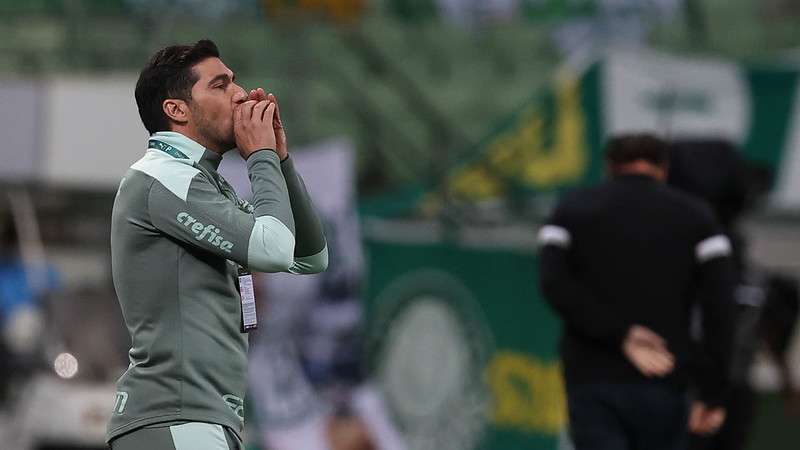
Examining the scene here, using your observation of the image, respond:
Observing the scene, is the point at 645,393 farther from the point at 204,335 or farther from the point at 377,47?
the point at 377,47

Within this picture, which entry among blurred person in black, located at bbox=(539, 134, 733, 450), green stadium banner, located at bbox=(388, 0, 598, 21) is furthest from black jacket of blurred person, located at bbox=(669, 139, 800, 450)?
green stadium banner, located at bbox=(388, 0, 598, 21)

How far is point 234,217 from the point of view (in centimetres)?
374

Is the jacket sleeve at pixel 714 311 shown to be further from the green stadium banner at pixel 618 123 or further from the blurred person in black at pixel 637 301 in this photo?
the green stadium banner at pixel 618 123

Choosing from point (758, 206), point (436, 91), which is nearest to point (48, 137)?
point (436, 91)

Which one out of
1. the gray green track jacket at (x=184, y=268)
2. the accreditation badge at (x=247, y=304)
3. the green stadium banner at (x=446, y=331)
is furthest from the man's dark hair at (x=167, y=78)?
the green stadium banner at (x=446, y=331)

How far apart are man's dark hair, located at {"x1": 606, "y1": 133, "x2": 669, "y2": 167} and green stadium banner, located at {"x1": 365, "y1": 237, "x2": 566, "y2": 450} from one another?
3.83 m

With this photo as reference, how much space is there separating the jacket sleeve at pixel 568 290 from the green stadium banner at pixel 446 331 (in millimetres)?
3824

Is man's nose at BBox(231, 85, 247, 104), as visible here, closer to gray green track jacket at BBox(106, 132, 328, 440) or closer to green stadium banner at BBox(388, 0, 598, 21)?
gray green track jacket at BBox(106, 132, 328, 440)

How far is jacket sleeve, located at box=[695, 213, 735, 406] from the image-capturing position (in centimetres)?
636

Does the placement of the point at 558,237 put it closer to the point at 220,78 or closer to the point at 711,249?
the point at 711,249

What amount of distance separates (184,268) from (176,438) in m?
0.38

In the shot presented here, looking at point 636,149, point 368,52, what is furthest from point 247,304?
point 368,52

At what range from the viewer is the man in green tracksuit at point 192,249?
3740 millimetres

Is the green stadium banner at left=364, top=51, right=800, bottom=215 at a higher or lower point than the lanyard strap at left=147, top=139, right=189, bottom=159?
lower
